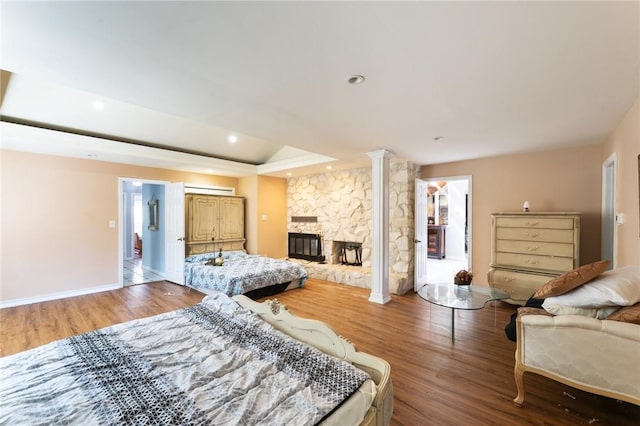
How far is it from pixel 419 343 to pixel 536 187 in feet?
10.1

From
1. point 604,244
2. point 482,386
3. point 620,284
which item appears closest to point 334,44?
point 620,284

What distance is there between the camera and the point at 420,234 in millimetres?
4797

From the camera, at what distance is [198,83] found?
1958 mm

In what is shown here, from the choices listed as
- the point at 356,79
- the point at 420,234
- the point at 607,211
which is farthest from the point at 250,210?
the point at 607,211

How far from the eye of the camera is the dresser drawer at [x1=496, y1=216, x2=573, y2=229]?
3.37 meters

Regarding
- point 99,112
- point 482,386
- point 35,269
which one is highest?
point 99,112

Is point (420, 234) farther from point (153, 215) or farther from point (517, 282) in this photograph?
point (153, 215)

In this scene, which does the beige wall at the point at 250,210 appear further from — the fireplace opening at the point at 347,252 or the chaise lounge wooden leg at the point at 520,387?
the chaise lounge wooden leg at the point at 520,387

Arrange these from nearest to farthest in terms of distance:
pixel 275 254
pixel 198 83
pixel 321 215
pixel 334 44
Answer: pixel 334 44, pixel 198 83, pixel 321 215, pixel 275 254

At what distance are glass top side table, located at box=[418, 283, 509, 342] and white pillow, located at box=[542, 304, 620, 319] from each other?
762 mm

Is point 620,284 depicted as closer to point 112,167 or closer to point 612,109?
point 612,109

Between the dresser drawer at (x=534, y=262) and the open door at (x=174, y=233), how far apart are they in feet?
17.5

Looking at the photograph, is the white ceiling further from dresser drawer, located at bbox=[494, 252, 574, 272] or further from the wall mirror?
the wall mirror

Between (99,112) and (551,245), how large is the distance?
638 centimetres
